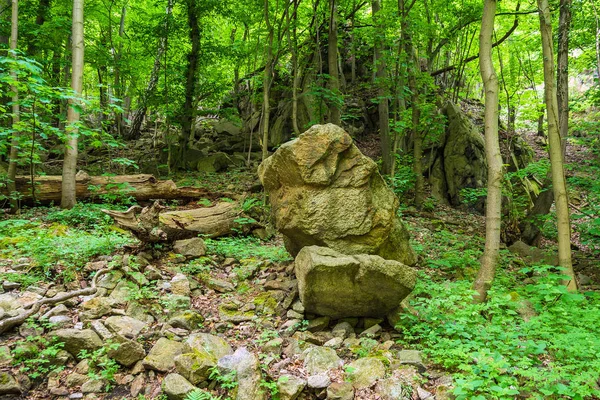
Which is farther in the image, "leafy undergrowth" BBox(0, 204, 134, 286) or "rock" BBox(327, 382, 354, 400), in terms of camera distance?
"leafy undergrowth" BBox(0, 204, 134, 286)

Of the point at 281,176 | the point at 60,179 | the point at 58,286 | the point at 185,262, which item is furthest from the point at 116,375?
the point at 60,179

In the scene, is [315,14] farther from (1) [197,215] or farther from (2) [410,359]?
(2) [410,359]

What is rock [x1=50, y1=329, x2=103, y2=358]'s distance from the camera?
11.7ft

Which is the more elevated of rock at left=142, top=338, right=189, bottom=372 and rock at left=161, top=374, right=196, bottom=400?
rock at left=142, top=338, right=189, bottom=372

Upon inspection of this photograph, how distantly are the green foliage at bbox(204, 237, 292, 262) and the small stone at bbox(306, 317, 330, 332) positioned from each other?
1.79m

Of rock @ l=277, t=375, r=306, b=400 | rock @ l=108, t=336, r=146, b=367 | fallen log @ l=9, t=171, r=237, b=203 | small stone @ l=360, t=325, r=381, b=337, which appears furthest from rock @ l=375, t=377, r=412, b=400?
fallen log @ l=9, t=171, r=237, b=203

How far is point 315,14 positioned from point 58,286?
9919mm

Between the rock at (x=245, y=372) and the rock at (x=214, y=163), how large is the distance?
12011 mm

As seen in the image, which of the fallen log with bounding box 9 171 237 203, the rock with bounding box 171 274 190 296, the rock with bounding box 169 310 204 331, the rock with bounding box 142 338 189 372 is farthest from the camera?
the fallen log with bounding box 9 171 237 203

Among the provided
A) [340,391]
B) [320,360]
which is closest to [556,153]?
[320,360]

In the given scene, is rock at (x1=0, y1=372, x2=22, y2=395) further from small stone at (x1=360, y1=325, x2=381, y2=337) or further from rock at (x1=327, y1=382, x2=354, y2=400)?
small stone at (x1=360, y1=325, x2=381, y2=337)

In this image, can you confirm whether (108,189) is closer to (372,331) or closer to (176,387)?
(176,387)

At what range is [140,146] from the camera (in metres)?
16.7

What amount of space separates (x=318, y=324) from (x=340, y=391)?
1.28 m
